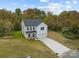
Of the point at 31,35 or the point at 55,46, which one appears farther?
the point at 55,46

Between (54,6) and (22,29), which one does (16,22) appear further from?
(54,6)

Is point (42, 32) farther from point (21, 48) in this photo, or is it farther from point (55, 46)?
point (21, 48)

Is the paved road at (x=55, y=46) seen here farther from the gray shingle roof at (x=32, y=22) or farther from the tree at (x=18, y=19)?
the tree at (x=18, y=19)

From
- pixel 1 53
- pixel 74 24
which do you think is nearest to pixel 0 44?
pixel 1 53

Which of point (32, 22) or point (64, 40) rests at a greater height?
point (32, 22)

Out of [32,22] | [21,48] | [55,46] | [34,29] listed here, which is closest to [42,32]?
[34,29]

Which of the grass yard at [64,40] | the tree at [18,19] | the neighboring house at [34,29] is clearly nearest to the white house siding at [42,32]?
the neighboring house at [34,29]

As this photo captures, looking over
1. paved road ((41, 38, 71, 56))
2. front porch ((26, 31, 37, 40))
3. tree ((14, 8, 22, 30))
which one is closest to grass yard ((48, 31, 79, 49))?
paved road ((41, 38, 71, 56))
